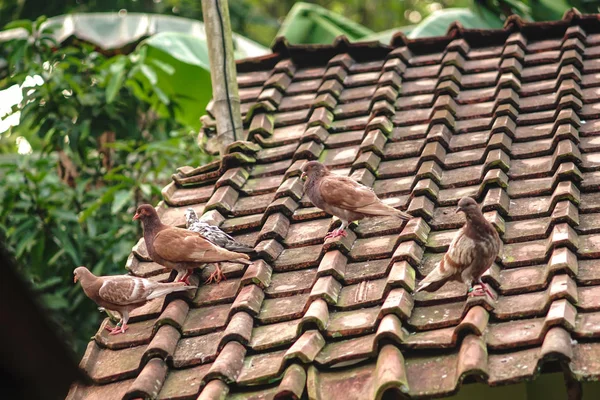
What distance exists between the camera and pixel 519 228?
4.57 m

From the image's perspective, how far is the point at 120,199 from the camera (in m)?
8.07

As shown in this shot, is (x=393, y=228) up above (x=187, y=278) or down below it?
above

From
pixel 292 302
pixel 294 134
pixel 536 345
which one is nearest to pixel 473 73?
pixel 294 134

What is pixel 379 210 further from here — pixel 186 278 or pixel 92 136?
pixel 92 136

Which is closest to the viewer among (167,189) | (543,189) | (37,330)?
(37,330)

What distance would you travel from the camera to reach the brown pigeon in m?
4.79

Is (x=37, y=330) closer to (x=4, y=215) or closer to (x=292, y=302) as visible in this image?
(x=292, y=302)

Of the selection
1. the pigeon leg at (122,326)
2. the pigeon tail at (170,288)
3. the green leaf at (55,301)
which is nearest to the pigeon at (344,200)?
the pigeon tail at (170,288)

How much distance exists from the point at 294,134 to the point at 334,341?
223 centimetres

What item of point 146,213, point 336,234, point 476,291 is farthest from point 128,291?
point 476,291

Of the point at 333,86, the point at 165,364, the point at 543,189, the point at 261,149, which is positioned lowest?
the point at 165,364

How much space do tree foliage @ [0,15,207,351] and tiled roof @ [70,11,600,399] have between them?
6.48 feet

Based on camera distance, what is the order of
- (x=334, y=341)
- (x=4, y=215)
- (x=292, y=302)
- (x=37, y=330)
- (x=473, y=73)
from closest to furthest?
(x=37, y=330) < (x=334, y=341) < (x=292, y=302) < (x=473, y=73) < (x=4, y=215)

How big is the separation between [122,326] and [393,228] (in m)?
1.50
